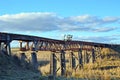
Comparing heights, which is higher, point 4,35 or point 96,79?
point 4,35

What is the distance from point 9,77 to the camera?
16438 millimetres

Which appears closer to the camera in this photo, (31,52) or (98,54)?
(31,52)

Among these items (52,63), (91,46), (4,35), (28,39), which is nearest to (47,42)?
(52,63)

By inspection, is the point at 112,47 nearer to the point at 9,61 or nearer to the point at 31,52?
the point at 31,52

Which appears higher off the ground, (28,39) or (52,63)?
(28,39)

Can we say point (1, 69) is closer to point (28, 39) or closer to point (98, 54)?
point (28, 39)

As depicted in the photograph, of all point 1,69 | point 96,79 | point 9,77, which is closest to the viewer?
point 9,77

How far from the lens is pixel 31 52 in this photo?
43000mm

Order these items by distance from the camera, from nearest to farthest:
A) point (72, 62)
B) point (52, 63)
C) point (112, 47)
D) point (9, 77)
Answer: point (9, 77) < point (52, 63) < point (72, 62) < point (112, 47)

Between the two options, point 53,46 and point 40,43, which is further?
point 53,46

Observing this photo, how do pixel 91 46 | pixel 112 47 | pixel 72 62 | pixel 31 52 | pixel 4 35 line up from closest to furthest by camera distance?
pixel 4 35 < pixel 31 52 < pixel 72 62 < pixel 91 46 < pixel 112 47

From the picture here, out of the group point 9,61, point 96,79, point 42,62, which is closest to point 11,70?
point 9,61

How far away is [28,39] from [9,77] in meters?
26.8

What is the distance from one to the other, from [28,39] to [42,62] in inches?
1389
